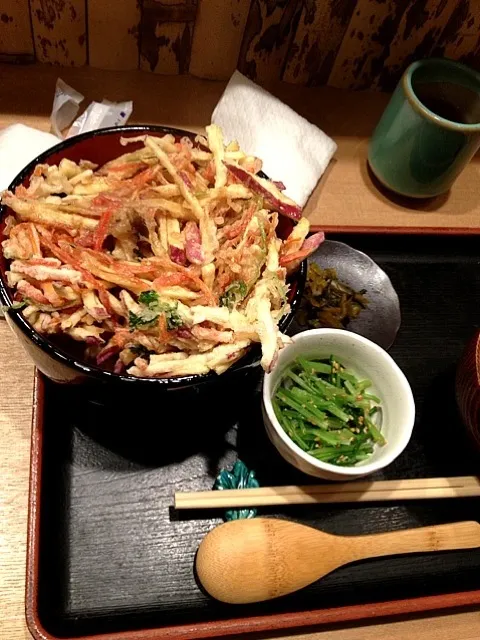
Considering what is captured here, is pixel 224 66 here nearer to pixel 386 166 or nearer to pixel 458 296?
pixel 386 166

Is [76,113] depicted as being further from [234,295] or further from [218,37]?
[234,295]

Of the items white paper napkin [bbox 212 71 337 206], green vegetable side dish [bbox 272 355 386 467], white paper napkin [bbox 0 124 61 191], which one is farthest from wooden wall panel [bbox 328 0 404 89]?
green vegetable side dish [bbox 272 355 386 467]

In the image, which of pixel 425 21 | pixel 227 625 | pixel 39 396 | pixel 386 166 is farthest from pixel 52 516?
pixel 425 21

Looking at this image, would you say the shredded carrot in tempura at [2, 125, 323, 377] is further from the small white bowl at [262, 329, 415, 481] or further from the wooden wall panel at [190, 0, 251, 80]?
the wooden wall panel at [190, 0, 251, 80]

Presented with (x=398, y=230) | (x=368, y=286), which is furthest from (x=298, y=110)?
(x=368, y=286)

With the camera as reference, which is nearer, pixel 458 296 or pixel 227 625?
pixel 227 625

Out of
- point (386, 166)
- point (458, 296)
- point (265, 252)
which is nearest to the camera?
point (265, 252)
